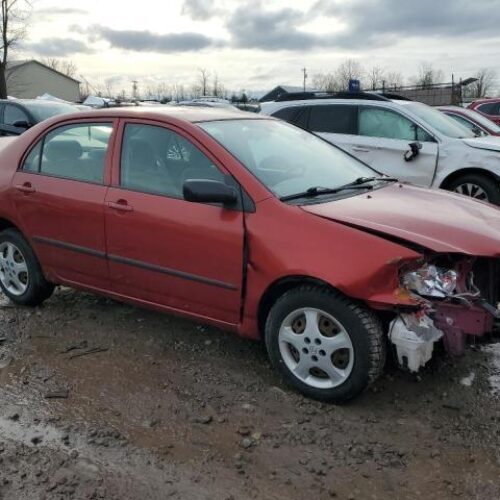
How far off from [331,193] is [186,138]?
1.00m

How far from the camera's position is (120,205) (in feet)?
13.2

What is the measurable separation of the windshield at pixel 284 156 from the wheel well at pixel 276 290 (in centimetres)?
53

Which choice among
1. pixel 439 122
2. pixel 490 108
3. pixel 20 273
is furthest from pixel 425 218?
pixel 490 108

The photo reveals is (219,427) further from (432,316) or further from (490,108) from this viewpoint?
(490,108)

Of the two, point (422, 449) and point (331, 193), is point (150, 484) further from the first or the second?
point (331, 193)

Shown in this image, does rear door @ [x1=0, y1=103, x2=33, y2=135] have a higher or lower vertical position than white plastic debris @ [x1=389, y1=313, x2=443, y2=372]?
higher

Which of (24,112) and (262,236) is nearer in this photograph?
(262,236)

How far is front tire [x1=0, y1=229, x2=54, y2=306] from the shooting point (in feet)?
15.9

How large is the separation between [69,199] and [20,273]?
106cm

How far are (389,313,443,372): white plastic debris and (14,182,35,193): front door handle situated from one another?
9.56 feet

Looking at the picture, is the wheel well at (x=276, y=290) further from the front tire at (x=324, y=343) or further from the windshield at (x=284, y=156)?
the windshield at (x=284, y=156)

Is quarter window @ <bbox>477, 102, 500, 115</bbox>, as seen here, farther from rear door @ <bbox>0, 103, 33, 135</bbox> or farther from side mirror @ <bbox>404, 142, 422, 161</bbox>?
rear door @ <bbox>0, 103, 33, 135</bbox>

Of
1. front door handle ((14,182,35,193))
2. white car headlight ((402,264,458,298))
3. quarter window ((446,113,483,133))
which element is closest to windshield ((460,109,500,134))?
quarter window ((446,113,483,133))

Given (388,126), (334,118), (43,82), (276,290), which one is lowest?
(276,290)
